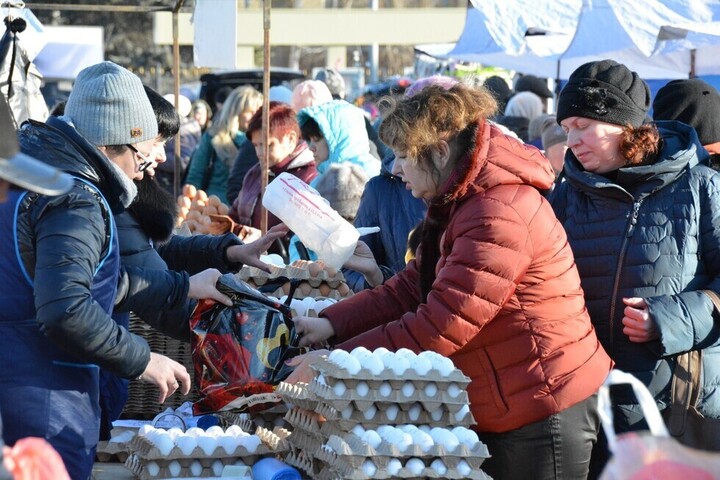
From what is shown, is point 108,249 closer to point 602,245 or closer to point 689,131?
point 602,245

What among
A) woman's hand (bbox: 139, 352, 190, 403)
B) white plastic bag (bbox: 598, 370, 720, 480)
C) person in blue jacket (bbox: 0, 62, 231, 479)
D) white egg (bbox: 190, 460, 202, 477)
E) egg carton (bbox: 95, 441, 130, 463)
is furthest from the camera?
egg carton (bbox: 95, 441, 130, 463)

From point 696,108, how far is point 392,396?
2.12 meters

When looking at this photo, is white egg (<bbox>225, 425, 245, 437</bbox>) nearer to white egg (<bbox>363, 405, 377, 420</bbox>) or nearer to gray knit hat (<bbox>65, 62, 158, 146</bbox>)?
white egg (<bbox>363, 405, 377, 420</bbox>)

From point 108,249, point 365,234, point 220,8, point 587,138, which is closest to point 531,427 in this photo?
point 587,138

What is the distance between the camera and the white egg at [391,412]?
2652 millimetres

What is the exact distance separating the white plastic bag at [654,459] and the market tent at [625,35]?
20.0ft

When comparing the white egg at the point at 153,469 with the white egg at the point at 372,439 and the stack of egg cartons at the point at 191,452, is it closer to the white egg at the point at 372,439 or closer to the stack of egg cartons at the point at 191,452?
the stack of egg cartons at the point at 191,452

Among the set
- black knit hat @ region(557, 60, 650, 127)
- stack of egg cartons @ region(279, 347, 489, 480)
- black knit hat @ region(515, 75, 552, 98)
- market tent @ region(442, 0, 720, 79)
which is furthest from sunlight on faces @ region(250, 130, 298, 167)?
black knit hat @ region(515, 75, 552, 98)

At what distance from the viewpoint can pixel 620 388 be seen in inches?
132

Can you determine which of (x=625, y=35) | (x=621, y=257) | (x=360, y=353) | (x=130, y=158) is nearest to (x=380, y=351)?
(x=360, y=353)

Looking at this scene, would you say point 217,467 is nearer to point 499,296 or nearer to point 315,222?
point 499,296

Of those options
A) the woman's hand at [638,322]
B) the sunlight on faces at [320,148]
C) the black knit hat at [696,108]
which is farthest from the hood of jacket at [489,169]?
the sunlight on faces at [320,148]

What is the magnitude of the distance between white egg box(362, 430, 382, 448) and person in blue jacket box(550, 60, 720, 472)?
108 centimetres

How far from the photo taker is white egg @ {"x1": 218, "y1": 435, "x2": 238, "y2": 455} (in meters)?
2.86
